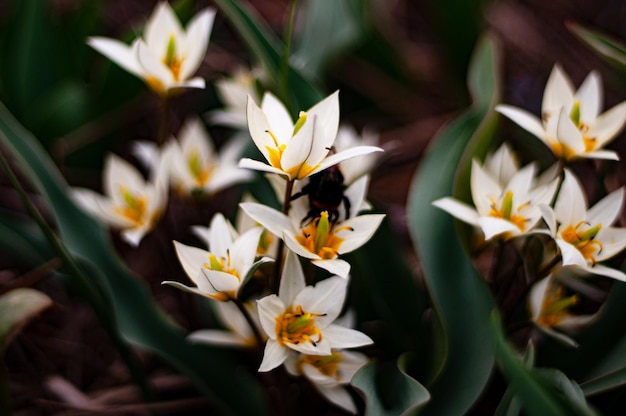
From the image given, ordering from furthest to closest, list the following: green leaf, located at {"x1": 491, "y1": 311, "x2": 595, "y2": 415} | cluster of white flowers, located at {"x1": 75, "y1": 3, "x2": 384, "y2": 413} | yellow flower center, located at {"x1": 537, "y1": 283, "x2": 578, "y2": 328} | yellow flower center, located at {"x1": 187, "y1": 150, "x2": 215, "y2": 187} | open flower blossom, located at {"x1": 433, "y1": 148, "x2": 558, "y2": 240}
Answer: yellow flower center, located at {"x1": 187, "y1": 150, "x2": 215, "y2": 187}
yellow flower center, located at {"x1": 537, "y1": 283, "x2": 578, "y2": 328}
open flower blossom, located at {"x1": 433, "y1": 148, "x2": 558, "y2": 240}
cluster of white flowers, located at {"x1": 75, "y1": 3, "x2": 384, "y2": 413}
green leaf, located at {"x1": 491, "y1": 311, "x2": 595, "y2": 415}

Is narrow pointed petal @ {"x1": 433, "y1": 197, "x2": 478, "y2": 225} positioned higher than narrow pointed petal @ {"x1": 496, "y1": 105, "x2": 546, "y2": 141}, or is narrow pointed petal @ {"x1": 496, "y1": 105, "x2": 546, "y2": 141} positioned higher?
narrow pointed petal @ {"x1": 496, "y1": 105, "x2": 546, "y2": 141}

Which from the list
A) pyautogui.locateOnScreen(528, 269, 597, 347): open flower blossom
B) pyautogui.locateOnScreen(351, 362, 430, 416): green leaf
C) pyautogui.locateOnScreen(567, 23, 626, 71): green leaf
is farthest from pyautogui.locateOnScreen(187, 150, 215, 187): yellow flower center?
pyautogui.locateOnScreen(567, 23, 626, 71): green leaf

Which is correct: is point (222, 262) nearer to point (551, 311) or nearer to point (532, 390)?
point (532, 390)

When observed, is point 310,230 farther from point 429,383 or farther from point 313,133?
point 429,383

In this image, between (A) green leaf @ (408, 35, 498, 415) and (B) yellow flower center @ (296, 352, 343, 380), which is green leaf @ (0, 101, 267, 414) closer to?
(B) yellow flower center @ (296, 352, 343, 380)

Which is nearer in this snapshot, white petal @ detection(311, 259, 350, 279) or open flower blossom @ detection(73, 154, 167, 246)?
white petal @ detection(311, 259, 350, 279)

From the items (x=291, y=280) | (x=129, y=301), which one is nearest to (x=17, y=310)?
(x=129, y=301)
